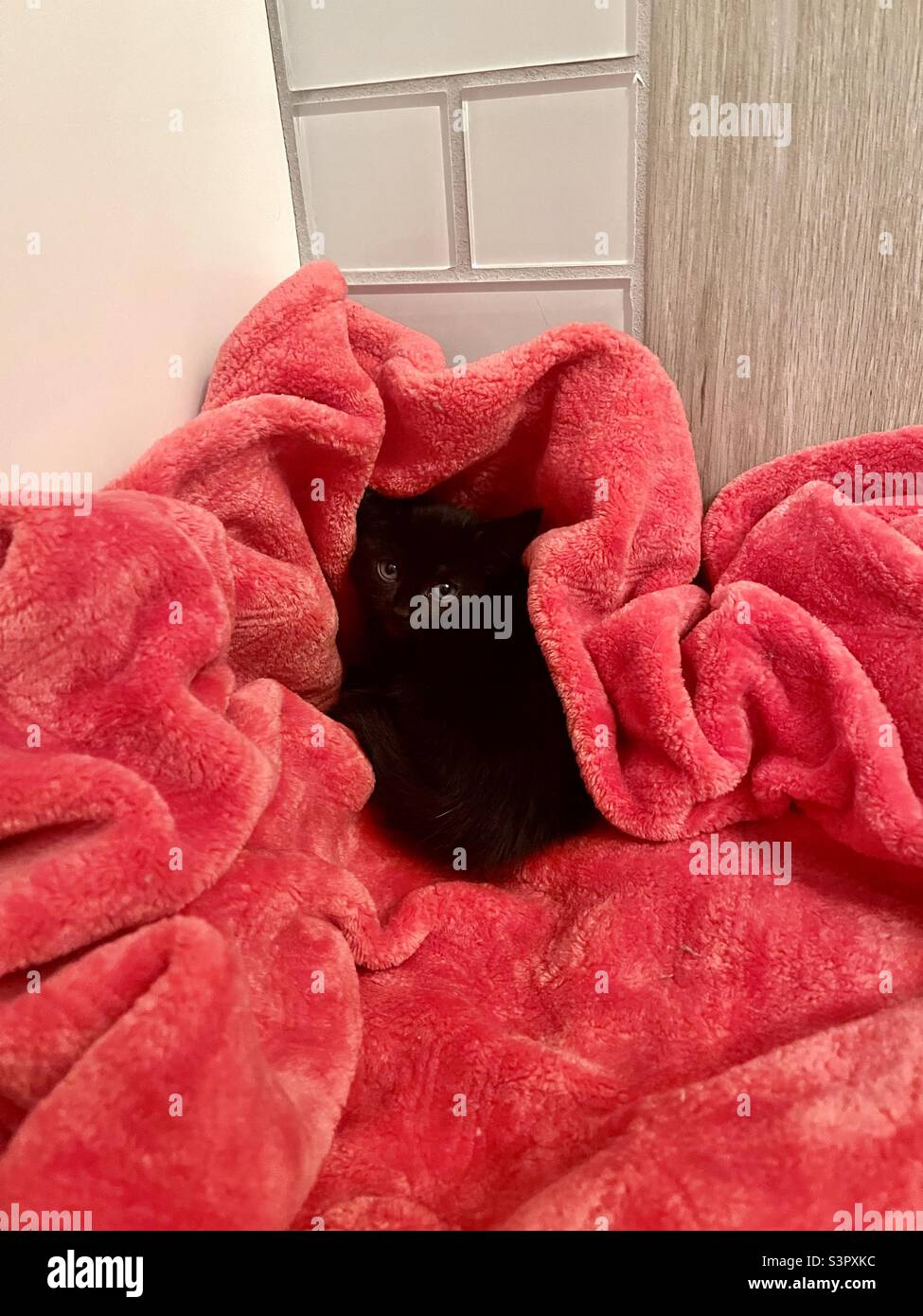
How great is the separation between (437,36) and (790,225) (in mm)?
497

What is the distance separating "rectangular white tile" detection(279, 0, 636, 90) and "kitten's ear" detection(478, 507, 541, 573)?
554 millimetres

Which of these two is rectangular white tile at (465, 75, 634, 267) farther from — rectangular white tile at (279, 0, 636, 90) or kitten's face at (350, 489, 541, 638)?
kitten's face at (350, 489, 541, 638)

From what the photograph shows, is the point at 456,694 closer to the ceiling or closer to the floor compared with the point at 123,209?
closer to the floor

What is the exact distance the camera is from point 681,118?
1015 mm

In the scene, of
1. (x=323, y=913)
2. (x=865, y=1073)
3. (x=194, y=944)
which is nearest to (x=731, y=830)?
(x=865, y=1073)

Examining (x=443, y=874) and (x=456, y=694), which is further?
(x=456, y=694)

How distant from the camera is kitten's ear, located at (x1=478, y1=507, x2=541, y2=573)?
1.12 m

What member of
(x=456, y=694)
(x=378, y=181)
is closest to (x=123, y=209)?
(x=378, y=181)

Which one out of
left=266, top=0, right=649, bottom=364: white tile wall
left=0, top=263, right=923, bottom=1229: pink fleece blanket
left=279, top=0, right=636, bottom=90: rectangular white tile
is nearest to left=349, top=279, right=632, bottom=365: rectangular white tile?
left=266, top=0, right=649, bottom=364: white tile wall

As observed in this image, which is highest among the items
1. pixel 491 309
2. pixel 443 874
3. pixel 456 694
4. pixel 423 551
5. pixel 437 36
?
pixel 437 36

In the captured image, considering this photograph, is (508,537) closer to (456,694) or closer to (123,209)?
(456,694)

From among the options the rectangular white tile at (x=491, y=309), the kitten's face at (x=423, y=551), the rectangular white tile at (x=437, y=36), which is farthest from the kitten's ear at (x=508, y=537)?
the rectangular white tile at (x=437, y=36)

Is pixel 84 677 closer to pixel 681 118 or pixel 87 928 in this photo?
pixel 87 928

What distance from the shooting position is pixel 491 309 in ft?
3.86
